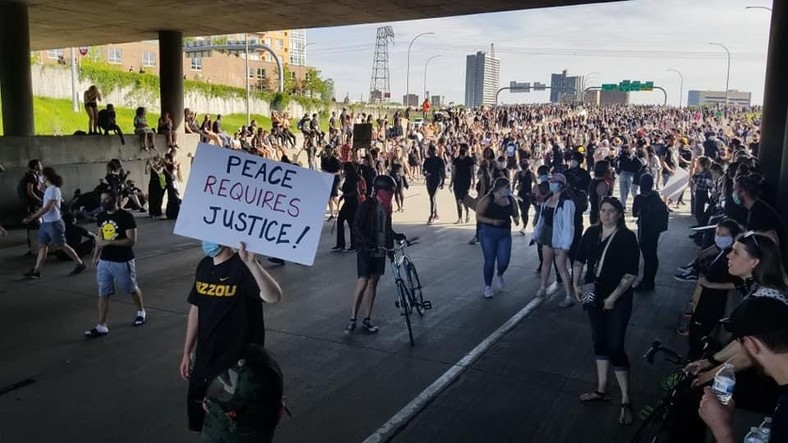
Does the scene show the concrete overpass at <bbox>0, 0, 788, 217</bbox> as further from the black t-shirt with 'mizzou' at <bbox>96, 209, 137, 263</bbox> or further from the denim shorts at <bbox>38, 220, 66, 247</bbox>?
the black t-shirt with 'mizzou' at <bbox>96, 209, 137, 263</bbox>

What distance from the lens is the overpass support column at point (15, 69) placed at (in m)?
18.2

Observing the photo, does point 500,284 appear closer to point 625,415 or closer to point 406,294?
point 406,294

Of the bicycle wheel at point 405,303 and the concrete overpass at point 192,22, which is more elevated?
the concrete overpass at point 192,22

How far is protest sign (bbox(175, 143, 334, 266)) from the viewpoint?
3.52 meters

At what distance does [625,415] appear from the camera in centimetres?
536

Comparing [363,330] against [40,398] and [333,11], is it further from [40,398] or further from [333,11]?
[333,11]

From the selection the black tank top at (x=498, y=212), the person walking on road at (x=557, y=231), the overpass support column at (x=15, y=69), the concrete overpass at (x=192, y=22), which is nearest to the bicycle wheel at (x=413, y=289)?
the black tank top at (x=498, y=212)

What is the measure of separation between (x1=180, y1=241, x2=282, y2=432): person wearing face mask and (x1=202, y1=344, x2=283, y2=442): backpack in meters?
1.73

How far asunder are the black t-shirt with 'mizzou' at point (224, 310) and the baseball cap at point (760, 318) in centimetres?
262

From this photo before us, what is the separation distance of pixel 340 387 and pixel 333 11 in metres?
14.5

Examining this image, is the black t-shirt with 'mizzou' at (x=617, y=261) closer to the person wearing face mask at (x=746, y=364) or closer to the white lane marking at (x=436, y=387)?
the person wearing face mask at (x=746, y=364)

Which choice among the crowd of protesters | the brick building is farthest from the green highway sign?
the crowd of protesters

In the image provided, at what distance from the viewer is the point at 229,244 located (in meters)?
3.54

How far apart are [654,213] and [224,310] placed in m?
7.76
